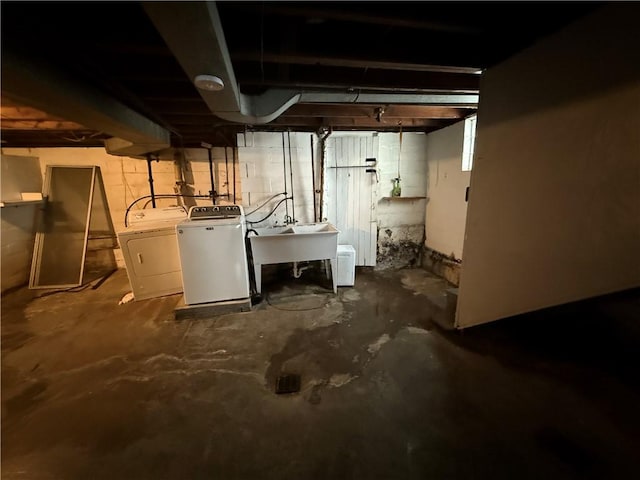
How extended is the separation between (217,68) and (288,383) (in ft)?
6.55

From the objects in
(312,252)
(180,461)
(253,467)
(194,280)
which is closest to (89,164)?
(194,280)

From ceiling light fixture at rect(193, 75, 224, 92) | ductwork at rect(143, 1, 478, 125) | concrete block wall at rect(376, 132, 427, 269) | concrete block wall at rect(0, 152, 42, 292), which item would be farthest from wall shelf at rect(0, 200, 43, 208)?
concrete block wall at rect(376, 132, 427, 269)

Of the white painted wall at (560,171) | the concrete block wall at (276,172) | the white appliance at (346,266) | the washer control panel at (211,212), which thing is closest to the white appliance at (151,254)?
the washer control panel at (211,212)

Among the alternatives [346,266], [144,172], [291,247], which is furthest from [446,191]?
[144,172]

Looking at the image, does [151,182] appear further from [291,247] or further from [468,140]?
[468,140]

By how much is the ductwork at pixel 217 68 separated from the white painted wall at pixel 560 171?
34.4 inches

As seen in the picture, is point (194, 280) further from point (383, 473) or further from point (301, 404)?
point (383, 473)

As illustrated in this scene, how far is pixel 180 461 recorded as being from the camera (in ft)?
4.35

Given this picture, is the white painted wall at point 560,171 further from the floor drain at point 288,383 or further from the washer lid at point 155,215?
the washer lid at point 155,215

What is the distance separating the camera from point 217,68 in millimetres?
1367

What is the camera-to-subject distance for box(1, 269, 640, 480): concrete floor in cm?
130

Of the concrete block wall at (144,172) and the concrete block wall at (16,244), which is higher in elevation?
the concrete block wall at (144,172)

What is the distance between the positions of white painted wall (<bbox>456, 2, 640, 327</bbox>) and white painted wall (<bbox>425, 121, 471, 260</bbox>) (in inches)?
56.6

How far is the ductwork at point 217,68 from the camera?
0.97 meters
